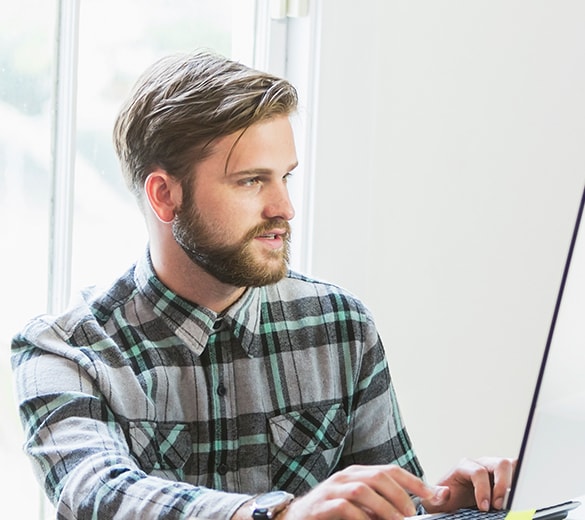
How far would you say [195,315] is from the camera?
54.3 inches

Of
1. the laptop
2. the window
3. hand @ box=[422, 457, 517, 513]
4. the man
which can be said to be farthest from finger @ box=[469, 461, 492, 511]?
the window

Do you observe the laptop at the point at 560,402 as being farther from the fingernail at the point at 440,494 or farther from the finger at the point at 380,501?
the fingernail at the point at 440,494

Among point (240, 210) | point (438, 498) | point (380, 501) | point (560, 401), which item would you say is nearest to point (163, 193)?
point (240, 210)

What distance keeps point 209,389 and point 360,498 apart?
0.53m

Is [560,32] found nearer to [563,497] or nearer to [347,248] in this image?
[347,248]

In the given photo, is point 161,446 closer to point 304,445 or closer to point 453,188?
point 304,445

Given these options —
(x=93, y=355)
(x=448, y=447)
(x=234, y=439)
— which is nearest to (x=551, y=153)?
(x=448, y=447)

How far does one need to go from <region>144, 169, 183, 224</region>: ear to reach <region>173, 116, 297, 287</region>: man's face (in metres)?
0.02

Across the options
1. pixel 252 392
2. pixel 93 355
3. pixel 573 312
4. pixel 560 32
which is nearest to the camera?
pixel 573 312

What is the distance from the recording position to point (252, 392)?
A: 1.41 meters

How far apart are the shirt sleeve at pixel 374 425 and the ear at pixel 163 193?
0.34 m

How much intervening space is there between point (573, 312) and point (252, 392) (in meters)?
0.73

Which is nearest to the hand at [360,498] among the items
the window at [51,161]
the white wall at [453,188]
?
the window at [51,161]

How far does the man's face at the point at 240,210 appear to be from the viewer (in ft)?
4.53
